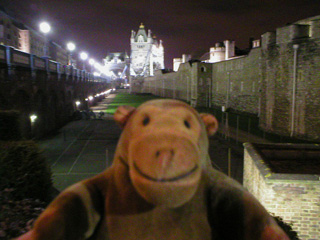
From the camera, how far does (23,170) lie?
6.32m

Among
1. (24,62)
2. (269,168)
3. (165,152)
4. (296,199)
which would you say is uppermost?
(24,62)

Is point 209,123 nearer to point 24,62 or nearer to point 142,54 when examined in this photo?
point 24,62

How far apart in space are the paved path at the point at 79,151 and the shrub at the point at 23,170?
200 centimetres

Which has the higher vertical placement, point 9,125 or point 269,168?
point 9,125

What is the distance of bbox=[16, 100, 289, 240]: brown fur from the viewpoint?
216 centimetres

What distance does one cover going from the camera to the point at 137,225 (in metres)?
2.42

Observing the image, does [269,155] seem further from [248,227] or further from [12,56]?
[12,56]

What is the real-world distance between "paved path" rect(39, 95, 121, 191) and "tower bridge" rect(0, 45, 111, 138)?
1.50 meters

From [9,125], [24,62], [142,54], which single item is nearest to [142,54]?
[142,54]

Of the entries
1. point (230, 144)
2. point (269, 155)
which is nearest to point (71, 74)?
point (230, 144)

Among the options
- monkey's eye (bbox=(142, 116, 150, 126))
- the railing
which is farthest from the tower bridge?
monkey's eye (bbox=(142, 116, 150, 126))

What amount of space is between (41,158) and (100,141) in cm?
1346

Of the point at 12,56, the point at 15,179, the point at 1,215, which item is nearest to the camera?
the point at 1,215

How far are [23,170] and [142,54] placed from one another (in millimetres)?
120281
